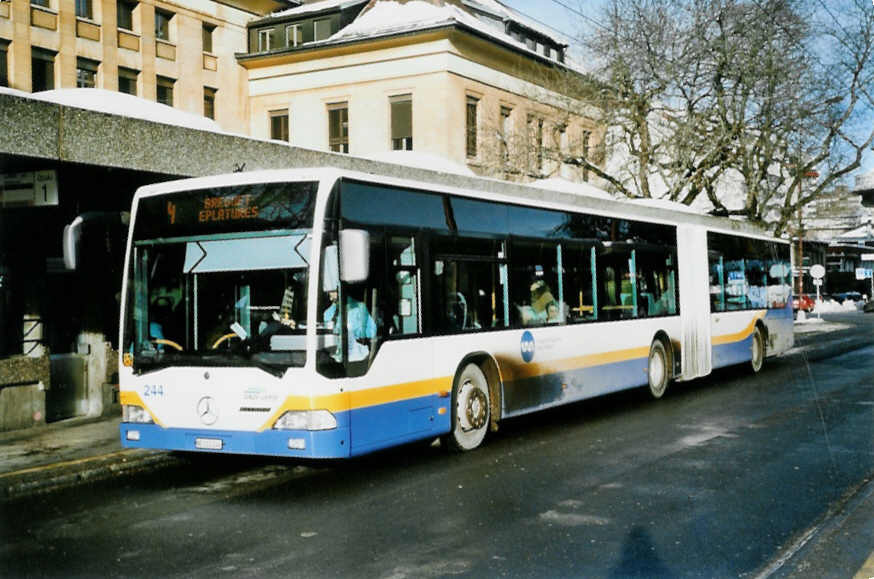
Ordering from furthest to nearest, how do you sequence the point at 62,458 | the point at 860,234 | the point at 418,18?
the point at 860,234 < the point at 418,18 < the point at 62,458

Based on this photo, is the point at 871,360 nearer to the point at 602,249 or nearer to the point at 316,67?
the point at 602,249

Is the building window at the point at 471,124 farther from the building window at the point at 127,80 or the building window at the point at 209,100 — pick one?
the building window at the point at 127,80

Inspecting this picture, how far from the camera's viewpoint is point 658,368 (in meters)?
15.2

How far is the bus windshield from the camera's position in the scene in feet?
27.6

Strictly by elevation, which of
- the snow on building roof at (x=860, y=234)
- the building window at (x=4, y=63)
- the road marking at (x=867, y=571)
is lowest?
the road marking at (x=867, y=571)

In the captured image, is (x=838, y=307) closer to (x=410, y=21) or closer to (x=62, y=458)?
(x=410, y=21)

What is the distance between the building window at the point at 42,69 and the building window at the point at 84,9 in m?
2.34

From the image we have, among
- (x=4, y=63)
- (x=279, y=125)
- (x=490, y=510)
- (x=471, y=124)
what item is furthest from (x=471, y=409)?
(x=279, y=125)

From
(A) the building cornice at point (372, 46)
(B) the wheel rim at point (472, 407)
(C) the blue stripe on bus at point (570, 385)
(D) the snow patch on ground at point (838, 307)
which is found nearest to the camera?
(B) the wheel rim at point (472, 407)

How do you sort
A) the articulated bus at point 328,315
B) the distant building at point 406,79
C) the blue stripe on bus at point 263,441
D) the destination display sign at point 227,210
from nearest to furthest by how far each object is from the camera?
the blue stripe on bus at point 263,441 → the articulated bus at point 328,315 → the destination display sign at point 227,210 → the distant building at point 406,79

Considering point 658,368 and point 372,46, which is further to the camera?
point 372,46

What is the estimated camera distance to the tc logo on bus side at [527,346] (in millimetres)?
11328

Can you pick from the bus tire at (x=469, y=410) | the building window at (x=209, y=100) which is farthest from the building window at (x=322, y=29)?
the bus tire at (x=469, y=410)

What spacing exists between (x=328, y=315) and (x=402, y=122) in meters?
35.7
